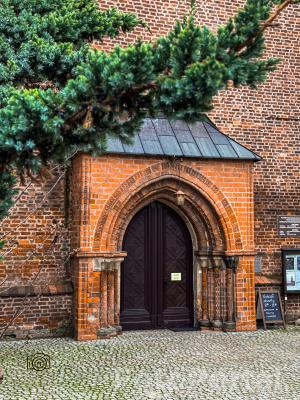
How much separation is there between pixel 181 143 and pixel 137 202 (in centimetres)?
143

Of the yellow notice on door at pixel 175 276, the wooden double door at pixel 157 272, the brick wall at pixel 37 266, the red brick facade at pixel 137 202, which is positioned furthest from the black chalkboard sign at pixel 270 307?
the brick wall at pixel 37 266

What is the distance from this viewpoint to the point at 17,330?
8867mm

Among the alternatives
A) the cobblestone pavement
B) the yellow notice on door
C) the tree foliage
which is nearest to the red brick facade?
the cobblestone pavement

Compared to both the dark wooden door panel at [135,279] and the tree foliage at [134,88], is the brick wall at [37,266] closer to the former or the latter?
the dark wooden door panel at [135,279]

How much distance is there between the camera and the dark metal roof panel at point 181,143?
9188mm

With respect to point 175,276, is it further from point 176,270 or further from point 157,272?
point 157,272

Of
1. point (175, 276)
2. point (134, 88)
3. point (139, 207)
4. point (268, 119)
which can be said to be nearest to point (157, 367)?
point (175, 276)

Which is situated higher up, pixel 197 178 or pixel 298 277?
pixel 197 178

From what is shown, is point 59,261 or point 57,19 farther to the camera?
point 59,261

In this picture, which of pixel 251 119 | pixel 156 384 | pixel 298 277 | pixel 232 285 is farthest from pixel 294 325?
pixel 156 384

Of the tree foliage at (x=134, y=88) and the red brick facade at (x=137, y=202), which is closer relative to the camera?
the tree foliage at (x=134, y=88)

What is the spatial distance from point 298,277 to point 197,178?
328cm

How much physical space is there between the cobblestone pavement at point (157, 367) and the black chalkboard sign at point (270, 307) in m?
0.72

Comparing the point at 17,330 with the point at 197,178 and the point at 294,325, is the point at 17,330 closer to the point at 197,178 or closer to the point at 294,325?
the point at 197,178
